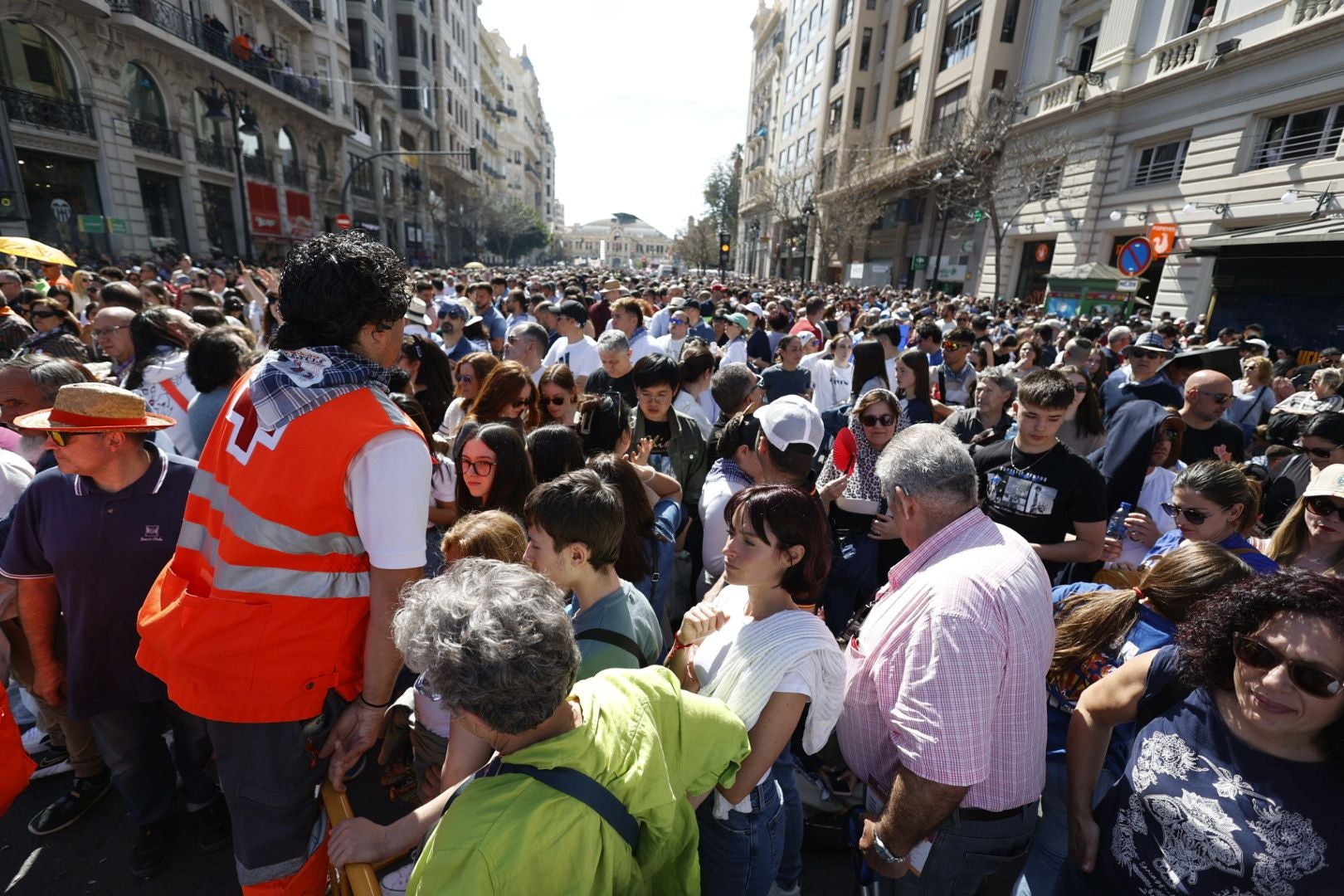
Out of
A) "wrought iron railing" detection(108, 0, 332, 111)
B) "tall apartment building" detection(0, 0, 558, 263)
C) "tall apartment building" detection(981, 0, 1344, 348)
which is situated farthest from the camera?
"wrought iron railing" detection(108, 0, 332, 111)

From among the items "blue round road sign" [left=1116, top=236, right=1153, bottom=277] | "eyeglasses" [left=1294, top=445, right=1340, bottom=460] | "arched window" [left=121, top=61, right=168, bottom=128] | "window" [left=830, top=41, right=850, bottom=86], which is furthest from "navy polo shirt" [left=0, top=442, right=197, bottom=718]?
"window" [left=830, top=41, right=850, bottom=86]

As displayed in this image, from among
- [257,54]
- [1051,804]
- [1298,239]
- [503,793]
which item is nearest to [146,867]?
[503,793]

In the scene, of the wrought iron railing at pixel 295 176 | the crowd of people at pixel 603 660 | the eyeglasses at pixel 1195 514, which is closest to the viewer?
the crowd of people at pixel 603 660

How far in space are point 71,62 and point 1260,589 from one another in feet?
90.0

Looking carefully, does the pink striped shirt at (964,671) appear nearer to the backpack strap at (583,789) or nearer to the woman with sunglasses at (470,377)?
the backpack strap at (583,789)

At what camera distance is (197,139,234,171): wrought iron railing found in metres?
23.1

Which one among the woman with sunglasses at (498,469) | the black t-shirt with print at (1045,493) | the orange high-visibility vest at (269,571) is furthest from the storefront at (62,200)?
the black t-shirt with print at (1045,493)

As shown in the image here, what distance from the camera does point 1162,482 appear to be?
400 centimetres

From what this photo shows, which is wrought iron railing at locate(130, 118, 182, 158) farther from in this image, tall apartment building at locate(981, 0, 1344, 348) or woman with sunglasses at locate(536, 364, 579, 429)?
tall apartment building at locate(981, 0, 1344, 348)

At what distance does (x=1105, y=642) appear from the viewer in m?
2.21

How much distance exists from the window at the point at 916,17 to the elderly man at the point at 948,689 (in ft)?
134

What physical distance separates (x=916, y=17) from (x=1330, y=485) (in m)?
42.8

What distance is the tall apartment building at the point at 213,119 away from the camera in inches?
671

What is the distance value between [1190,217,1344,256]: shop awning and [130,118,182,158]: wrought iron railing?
3101 cm
